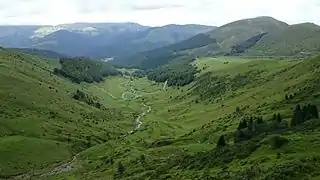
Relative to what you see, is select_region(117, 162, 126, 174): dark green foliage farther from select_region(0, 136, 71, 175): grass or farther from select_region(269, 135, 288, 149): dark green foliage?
select_region(269, 135, 288, 149): dark green foliage

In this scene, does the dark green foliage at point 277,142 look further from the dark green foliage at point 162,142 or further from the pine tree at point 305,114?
the dark green foliage at point 162,142

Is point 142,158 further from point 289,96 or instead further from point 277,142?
point 289,96

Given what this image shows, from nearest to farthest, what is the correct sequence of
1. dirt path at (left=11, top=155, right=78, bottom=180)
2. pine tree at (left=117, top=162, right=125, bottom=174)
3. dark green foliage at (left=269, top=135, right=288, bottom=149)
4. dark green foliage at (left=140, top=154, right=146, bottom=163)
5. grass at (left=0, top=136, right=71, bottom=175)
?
dark green foliage at (left=269, top=135, right=288, bottom=149), pine tree at (left=117, top=162, right=125, bottom=174), dark green foliage at (left=140, top=154, right=146, bottom=163), dirt path at (left=11, top=155, right=78, bottom=180), grass at (left=0, top=136, right=71, bottom=175)

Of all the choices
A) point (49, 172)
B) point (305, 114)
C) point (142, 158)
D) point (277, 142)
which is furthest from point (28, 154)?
point (277, 142)

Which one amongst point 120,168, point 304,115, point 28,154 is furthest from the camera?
point 28,154

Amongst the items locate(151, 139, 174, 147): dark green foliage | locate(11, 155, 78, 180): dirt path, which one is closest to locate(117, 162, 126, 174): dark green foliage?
locate(11, 155, 78, 180): dirt path

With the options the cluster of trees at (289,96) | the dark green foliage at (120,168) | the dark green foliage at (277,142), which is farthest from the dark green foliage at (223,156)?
the cluster of trees at (289,96)

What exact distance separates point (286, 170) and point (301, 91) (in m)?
115

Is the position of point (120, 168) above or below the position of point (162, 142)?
above

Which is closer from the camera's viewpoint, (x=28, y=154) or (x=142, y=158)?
(x=142, y=158)

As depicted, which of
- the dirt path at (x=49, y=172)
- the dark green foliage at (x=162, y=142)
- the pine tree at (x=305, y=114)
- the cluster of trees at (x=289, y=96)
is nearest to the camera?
the pine tree at (x=305, y=114)

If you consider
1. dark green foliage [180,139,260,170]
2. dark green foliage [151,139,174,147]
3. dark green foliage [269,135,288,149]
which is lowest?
dark green foliage [151,139,174,147]

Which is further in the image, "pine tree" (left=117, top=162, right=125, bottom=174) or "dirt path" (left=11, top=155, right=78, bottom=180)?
"dirt path" (left=11, top=155, right=78, bottom=180)

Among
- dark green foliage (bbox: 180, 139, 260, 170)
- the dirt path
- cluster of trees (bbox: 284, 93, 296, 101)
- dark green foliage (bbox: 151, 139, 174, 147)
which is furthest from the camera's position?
cluster of trees (bbox: 284, 93, 296, 101)
